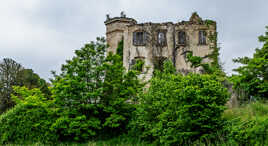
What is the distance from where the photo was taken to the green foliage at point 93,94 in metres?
15.4

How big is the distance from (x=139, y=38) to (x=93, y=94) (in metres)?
14.8

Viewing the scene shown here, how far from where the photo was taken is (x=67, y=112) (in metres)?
15.4

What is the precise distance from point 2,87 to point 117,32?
1814 centimetres

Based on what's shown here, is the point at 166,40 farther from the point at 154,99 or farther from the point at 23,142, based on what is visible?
the point at 23,142

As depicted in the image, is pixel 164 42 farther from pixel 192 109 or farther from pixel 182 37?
pixel 192 109

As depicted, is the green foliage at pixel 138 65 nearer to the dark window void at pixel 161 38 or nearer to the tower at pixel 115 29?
the dark window void at pixel 161 38

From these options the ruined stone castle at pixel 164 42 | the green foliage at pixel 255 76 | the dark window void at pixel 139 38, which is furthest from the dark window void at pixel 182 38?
the green foliage at pixel 255 76

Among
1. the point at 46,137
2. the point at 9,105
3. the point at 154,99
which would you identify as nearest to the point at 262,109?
the point at 154,99

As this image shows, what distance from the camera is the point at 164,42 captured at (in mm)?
28938

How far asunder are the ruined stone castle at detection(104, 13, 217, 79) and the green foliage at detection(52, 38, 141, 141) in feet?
35.9

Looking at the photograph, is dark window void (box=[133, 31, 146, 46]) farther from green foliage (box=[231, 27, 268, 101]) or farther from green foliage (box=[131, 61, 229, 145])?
green foliage (box=[131, 61, 229, 145])

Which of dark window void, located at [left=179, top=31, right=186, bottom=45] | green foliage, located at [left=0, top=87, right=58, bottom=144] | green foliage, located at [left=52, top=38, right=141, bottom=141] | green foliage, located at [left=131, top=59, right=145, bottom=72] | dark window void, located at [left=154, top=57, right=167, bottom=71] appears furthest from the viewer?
dark window void, located at [left=179, top=31, right=186, bottom=45]

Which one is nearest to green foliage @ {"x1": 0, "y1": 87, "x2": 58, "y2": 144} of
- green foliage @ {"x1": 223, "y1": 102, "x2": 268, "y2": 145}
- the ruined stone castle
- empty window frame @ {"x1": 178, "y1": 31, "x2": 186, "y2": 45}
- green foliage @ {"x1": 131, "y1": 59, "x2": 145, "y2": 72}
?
green foliage @ {"x1": 131, "y1": 59, "x2": 145, "y2": 72}

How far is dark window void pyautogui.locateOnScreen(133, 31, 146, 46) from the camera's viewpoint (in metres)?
28.6
